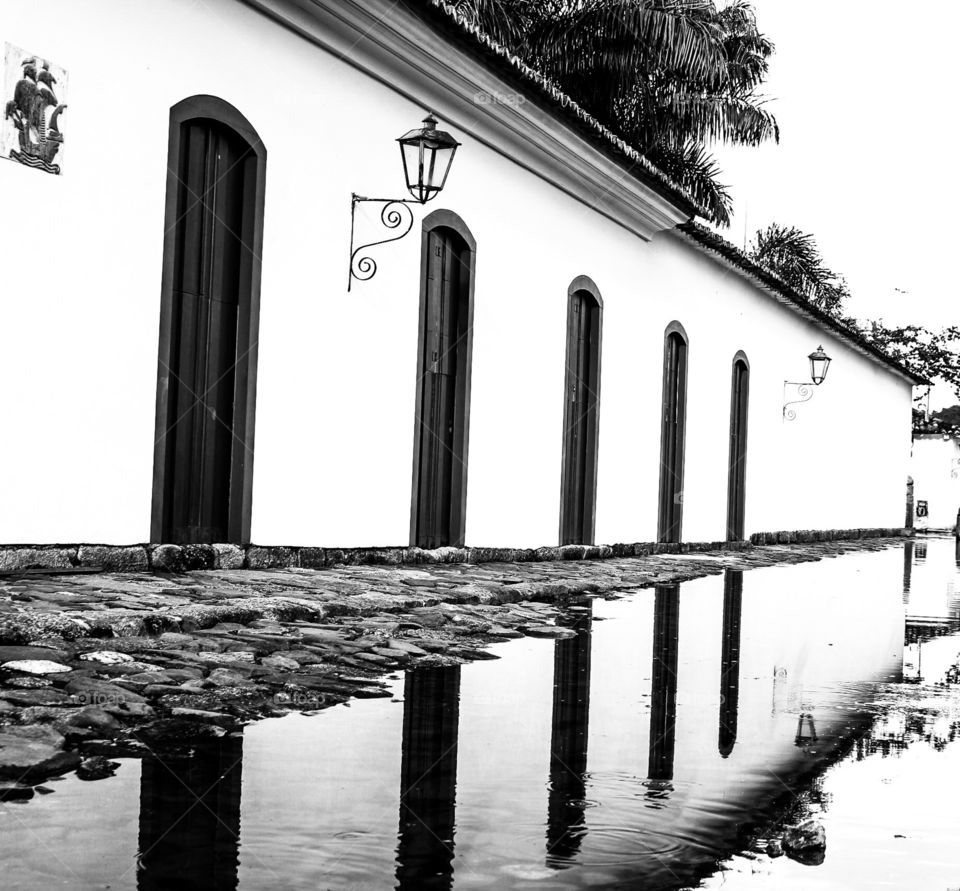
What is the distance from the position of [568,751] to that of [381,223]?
707 centimetres

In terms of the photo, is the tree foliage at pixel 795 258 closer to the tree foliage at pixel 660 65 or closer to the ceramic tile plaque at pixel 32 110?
the tree foliage at pixel 660 65

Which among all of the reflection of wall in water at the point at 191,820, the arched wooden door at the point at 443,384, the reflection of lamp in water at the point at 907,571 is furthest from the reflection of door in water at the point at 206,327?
the reflection of lamp in water at the point at 907,571

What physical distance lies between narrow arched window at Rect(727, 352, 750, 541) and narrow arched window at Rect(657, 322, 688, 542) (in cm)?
270

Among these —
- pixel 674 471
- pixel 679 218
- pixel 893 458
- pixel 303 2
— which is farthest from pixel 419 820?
pixel 893 458

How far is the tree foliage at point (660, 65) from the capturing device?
2383cm

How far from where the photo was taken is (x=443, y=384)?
11.7 meters

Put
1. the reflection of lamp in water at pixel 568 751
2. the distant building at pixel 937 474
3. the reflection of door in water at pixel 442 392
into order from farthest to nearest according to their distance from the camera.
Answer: the distant building at pixel 937 474, the reflection of door in water at pixel 442 392, the reflection of lamp in water at pixel 568 751

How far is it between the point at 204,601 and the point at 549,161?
829cm

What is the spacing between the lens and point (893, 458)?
35.5m

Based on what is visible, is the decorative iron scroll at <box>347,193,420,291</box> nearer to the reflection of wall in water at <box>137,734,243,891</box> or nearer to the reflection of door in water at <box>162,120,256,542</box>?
the reflection of door in water at <box>162,120,256,542</box>

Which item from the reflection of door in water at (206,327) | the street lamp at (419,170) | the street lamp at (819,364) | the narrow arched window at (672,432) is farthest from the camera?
the street lamp at (819,364)

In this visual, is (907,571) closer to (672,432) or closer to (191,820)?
(672,432)

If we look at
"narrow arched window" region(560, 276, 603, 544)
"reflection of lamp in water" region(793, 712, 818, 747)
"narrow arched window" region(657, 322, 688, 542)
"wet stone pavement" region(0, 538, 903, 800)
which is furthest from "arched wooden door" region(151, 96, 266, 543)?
"narrow arched window" region(657, 322, 688, 542)

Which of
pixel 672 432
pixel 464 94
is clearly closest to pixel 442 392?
pixel 464 94
